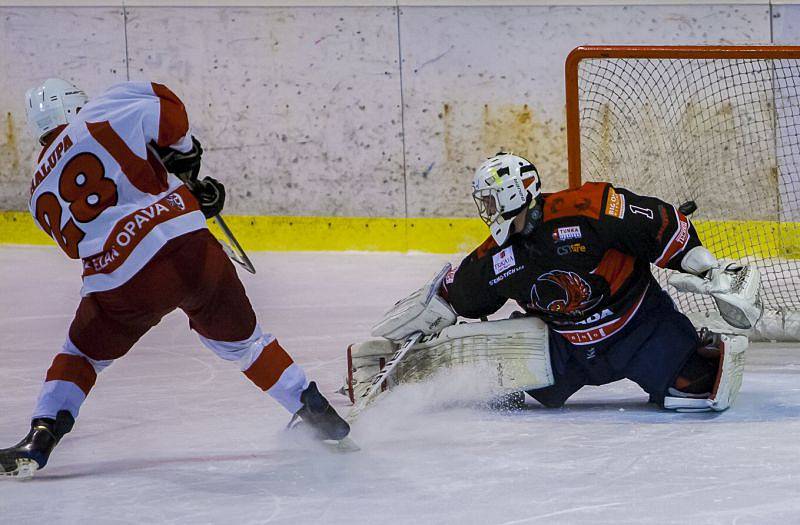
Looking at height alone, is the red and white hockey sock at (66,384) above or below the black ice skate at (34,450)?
above

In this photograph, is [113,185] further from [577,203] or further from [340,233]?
[340,233]

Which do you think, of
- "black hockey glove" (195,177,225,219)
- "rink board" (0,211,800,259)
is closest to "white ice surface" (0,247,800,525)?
"black hockey glove" (195,177,225,219)

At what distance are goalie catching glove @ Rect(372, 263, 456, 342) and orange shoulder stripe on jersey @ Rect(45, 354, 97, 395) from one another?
944mm

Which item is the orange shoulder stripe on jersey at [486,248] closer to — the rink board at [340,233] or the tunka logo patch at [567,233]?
the tunka logo patch at [567,233]

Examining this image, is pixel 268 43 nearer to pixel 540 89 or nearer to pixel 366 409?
pixel 540 89

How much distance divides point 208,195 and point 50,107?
431mm

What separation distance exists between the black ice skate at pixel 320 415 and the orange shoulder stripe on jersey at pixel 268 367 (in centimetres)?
9

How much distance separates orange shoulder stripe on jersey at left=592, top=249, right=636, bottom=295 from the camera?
3545mm

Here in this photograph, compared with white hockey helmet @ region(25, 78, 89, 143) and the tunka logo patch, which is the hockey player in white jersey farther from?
the tunka logo patch

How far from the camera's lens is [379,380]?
368cm

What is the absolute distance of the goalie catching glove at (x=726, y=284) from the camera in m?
3.39

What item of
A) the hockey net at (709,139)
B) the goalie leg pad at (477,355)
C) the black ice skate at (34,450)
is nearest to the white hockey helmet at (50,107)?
the black ice skate at (34,450)

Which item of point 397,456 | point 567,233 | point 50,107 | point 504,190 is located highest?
point 50,107

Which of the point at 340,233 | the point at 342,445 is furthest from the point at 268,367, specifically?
the point at 340,233
